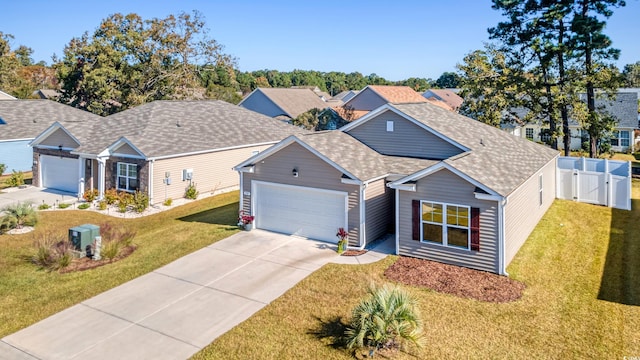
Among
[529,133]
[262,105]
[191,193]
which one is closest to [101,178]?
[191,193]

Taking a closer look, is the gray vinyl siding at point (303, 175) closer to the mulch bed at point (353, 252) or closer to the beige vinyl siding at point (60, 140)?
the mulch bed at point (353, 252)

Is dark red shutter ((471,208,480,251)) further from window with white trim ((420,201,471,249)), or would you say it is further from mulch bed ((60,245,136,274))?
mulch bed ((60,245,136,274))

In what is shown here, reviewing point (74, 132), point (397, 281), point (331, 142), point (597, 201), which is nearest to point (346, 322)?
point (397, 281)

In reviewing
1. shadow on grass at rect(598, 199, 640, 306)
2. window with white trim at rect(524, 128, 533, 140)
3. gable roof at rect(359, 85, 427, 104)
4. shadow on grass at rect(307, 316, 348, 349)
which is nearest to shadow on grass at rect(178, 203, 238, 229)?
shadow on grass at rect(307, 316, 348, 349)

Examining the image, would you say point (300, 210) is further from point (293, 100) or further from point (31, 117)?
point (293, 100)

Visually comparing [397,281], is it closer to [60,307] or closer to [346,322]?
[346,322]
